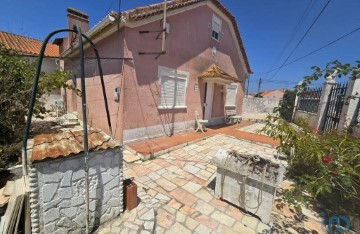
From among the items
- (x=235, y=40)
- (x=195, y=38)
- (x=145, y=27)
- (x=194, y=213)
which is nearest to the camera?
(x=194, y=213)

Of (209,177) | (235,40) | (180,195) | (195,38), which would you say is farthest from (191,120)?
(235,40)

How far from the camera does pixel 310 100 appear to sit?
1151cm

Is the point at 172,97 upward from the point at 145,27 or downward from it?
downward

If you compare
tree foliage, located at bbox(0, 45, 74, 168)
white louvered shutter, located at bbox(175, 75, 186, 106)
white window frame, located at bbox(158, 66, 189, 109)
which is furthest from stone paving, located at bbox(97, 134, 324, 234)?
white louvered shutter, located at bbox(175, 75, 186, 106)

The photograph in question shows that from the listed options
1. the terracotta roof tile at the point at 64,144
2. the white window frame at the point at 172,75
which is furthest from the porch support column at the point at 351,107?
the terracotta roof tile at the point at 64,144

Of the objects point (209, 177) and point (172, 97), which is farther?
point (172, 97)

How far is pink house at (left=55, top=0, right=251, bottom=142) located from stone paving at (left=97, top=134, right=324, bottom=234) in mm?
2632

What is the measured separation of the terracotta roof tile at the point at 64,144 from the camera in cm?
223

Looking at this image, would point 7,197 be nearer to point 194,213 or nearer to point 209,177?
point 194,213

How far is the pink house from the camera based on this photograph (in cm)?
633

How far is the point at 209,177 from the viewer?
4.71 metres

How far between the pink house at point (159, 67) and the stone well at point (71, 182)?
3713mm

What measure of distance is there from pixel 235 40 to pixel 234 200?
11530 millimetres

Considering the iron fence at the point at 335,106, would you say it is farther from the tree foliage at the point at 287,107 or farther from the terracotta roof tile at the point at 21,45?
the terracotta roof tile at the point at 21,45
